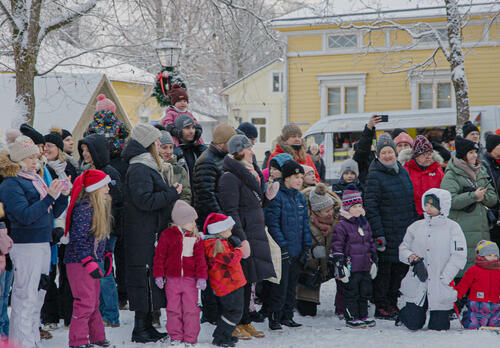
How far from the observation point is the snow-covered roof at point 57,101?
13.9m

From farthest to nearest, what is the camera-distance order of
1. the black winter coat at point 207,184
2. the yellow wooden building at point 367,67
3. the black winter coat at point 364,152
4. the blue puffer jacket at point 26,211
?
1. the yellow wooden building at point 367,67
2. the black winter coat at point 364,152
3. the black winter coat at point 207,184
4. the blue puffer jacket at point 26,211

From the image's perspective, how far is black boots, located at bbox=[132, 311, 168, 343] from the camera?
229 inches

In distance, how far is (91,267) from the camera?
545 centimetres

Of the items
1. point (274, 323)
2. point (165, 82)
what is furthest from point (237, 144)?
point (165, 82)

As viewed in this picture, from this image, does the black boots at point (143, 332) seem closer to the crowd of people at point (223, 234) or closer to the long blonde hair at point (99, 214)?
the crowd of people at point (223, 234)

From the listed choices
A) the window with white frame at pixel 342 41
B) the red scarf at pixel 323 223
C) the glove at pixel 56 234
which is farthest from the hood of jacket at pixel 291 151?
the window with white frame at pixel 342 41

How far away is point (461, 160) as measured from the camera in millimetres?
7473

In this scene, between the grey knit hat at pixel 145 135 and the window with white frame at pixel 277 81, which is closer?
the grey knit hat at pixel 145 135

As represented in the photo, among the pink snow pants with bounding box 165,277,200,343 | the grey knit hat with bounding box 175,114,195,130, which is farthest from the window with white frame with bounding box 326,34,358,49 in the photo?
the pink snow pants with bounding box 165,277,200,343

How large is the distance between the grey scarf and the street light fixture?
5833 mm

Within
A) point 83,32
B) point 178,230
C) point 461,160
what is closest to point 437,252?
point 461,160

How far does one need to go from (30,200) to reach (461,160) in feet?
16.7

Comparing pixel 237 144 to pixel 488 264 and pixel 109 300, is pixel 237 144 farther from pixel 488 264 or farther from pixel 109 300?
pixel 488 264

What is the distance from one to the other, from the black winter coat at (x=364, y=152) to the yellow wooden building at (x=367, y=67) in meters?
15.6
